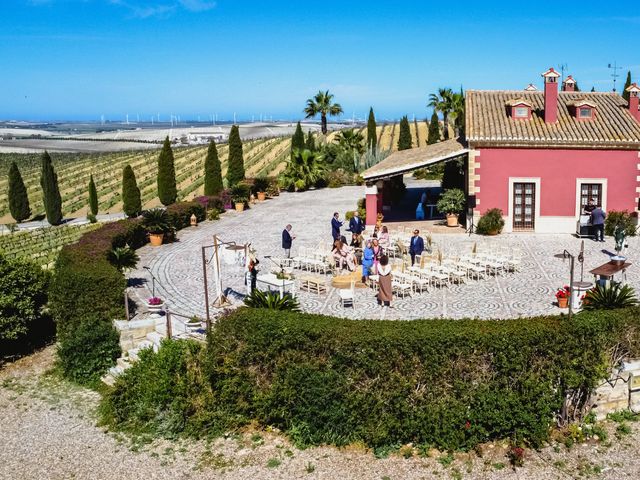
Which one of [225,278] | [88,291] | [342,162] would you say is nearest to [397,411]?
[88,291]

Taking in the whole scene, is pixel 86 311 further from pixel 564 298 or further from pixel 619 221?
pixel 619 221

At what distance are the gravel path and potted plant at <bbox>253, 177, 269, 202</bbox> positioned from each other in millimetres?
26345

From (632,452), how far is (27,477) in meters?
9.95

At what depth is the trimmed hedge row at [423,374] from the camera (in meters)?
10.7

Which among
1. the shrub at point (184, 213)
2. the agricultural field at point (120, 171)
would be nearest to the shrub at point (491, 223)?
the shrub at point (184, 213)

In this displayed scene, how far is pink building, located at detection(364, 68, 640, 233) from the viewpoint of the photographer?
2528 centimetres

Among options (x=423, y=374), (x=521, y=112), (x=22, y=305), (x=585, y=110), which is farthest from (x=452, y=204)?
(x=22, y=305)

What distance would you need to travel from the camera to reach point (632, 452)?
1042 cm

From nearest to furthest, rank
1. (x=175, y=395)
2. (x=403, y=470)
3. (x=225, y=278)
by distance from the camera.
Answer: (x=403, y=470) → (x=175, y=395) → (x=225, y=278)

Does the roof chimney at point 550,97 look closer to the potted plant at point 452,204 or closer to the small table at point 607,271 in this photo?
the potted plant at point 452,204

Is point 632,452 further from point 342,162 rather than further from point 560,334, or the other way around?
point 342,162

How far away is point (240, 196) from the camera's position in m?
34.2

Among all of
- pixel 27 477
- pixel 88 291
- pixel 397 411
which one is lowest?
pixel 27 477

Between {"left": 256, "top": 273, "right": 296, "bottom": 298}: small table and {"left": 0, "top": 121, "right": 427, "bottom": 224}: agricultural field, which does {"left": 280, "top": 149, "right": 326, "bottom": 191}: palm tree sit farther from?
{"left": 256, "top": 273, "right": 296, "bottom": 298}: small table
